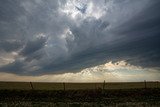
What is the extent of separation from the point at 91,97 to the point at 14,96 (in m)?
12.4

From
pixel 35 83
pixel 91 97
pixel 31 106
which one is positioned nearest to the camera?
pixel 31 106

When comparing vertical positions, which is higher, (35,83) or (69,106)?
(35,83)

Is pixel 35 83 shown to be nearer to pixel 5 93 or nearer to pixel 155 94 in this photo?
pixel 5 93

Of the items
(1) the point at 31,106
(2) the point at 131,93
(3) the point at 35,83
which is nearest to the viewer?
(1) the point at 31,106

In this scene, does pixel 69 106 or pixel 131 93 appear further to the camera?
pixel 131 93

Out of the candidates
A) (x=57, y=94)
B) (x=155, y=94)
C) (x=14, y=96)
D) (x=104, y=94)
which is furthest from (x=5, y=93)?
(x=155, y=94)

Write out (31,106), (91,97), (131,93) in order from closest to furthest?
(31,106)
(91,97)
(131,93)

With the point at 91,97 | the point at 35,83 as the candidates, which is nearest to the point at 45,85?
the point at 35,83

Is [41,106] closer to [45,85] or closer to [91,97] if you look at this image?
[91,97]

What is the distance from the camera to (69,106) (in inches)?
1329

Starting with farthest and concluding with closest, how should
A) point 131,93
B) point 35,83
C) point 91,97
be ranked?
point 35,83 → point 131,93 → point 91,97

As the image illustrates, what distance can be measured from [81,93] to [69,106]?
50.0ft

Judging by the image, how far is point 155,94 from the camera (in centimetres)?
4991

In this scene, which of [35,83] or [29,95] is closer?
[29,95]
